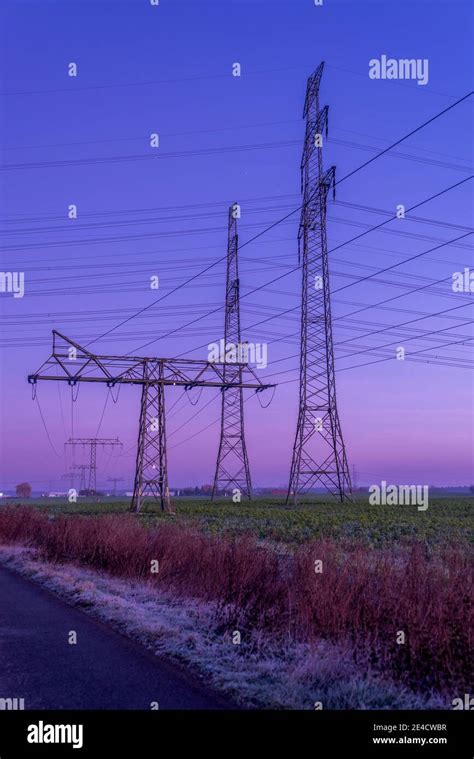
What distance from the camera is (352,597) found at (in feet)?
31.6

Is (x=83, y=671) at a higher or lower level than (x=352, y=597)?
lower

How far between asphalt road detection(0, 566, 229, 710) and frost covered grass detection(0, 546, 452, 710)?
306 mm

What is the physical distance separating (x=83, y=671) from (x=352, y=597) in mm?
3526

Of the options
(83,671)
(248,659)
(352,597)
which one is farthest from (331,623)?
(83,671)

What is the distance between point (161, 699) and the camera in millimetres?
7453

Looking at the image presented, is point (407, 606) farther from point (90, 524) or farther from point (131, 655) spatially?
point (90, 524)

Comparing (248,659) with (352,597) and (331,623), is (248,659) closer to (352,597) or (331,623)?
(331,623)

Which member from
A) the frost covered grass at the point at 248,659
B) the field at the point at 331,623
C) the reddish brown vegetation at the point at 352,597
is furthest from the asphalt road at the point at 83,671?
the reddish brown vegetation at the point at 352,597

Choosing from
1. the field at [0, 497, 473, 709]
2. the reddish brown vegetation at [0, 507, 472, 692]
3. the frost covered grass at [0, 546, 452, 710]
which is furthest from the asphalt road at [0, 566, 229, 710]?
the reddish brown vegetation at [0, 507, 472, 692]

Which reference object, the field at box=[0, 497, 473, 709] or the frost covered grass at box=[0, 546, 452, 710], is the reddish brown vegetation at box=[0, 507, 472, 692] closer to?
the field at box=[0, 497, 473, 709]

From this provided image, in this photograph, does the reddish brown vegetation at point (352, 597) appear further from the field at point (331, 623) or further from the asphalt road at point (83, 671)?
the asphalt road at point (83, 671)

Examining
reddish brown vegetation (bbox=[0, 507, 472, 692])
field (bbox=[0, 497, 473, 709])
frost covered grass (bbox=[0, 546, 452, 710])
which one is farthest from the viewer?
reddish brown vegetation (bbox=[0, 507, 472, 692])

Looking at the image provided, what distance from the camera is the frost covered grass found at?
24.2 ft
